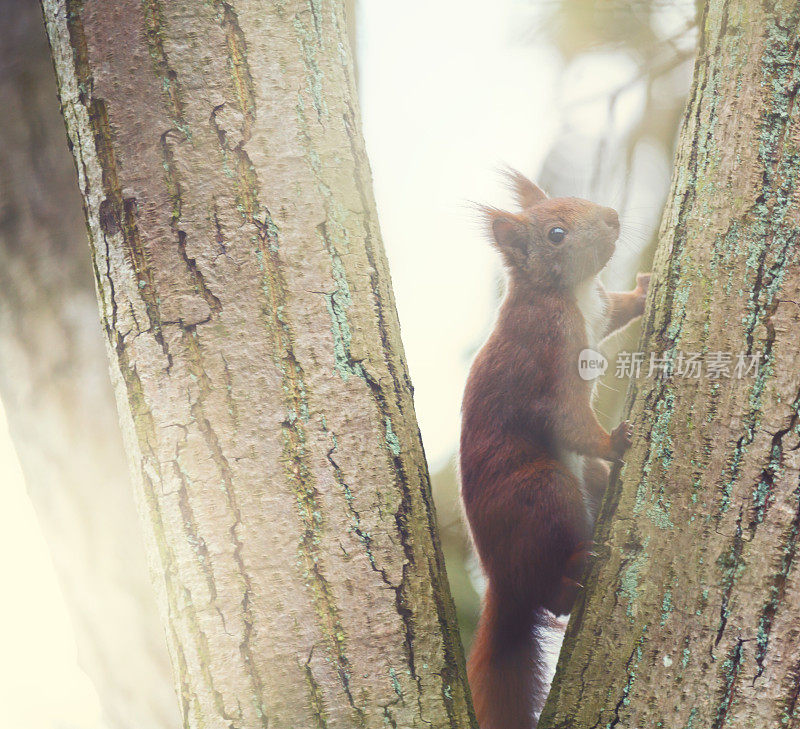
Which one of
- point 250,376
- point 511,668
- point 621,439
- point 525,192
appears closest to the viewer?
point 250,376

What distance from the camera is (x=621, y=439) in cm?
85

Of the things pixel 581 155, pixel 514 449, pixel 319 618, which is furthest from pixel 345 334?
pixel 581 155

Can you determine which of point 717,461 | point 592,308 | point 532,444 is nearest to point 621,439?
point 717,461

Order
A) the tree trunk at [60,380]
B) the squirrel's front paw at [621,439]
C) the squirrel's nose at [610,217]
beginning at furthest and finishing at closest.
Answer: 1. the squirrel's nose at [610,217]
2. the tree trunk at [60,380]
3. the squirrel's front paw at [621,439]

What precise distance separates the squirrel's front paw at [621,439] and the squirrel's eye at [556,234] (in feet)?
1.47

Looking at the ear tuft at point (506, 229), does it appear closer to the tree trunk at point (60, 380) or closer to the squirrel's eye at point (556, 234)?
the squirrel's eye at point (556, 234)

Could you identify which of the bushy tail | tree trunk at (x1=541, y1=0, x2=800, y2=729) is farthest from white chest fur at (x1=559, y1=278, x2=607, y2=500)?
the bushy tail

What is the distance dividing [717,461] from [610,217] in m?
0.62

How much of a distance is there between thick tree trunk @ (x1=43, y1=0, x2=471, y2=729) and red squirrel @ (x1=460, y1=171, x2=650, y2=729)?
42cm

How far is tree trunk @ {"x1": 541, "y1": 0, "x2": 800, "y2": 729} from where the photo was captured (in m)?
0.66

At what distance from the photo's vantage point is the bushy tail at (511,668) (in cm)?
110

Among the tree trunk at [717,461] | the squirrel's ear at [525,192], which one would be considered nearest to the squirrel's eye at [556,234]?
the squirrel's ear at [525,192]

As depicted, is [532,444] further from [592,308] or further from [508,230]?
[508,230]

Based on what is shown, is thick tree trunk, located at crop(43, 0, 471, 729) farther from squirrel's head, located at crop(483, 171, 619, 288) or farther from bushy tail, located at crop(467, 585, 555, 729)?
squirrel's head, located at crop(483, 171, 619, 288)
